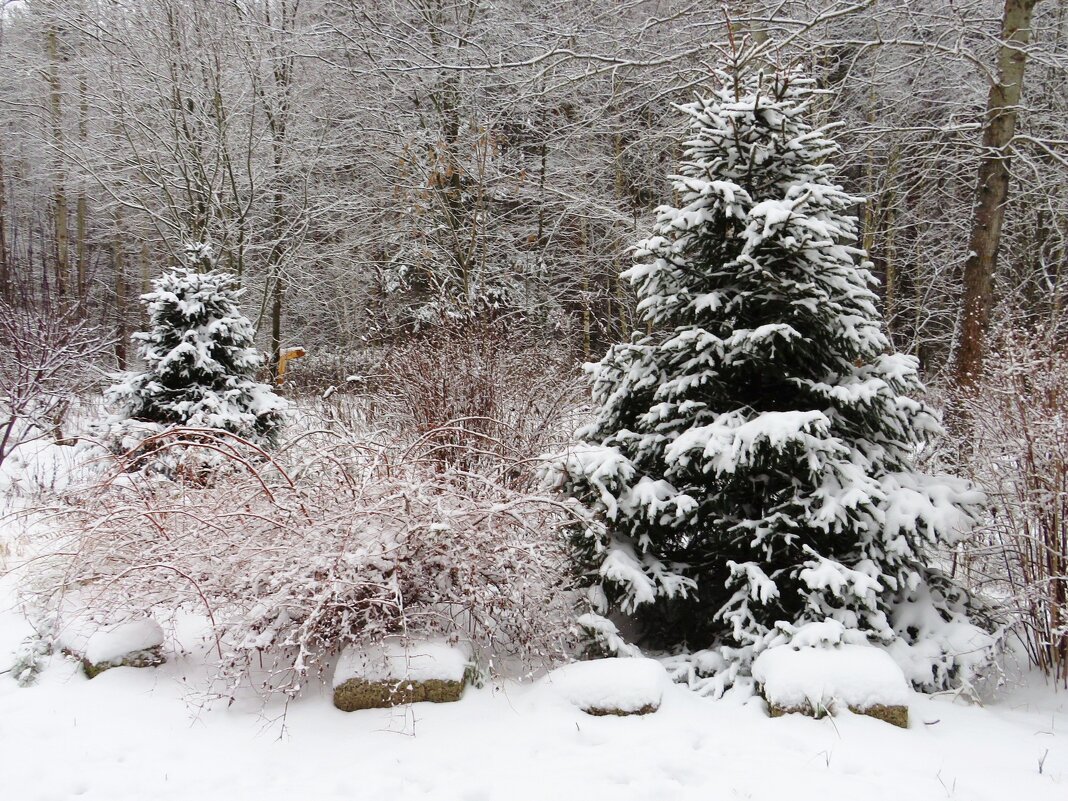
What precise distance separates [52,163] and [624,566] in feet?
48.3

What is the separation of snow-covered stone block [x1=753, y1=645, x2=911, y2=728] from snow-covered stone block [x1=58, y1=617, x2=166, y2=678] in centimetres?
295

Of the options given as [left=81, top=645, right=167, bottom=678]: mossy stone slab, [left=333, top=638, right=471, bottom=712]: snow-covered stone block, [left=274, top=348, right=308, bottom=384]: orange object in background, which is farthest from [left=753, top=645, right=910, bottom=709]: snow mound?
[left=274, top=348, right=308, bottom=384]: orange object in background

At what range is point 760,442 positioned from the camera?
3.54 m

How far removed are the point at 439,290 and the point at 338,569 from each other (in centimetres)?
746

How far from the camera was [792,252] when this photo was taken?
3.75 metres

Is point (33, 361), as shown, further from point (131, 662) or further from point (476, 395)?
point (131, 662)

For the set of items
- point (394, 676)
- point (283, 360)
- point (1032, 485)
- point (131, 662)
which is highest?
point (1032, 485)

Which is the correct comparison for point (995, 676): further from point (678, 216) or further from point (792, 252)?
point (678, 216)

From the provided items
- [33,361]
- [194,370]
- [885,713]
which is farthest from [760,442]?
[33,361]

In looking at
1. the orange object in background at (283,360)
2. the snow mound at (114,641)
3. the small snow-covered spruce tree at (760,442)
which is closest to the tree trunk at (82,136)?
the orange object in background at (283,360)

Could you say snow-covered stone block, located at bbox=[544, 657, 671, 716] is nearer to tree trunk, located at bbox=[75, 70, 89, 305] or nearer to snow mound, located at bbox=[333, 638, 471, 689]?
snow mound, located at bbox=[333, 638, 471, 689]

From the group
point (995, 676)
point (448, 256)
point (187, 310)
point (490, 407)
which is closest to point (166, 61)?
point (448, 256)

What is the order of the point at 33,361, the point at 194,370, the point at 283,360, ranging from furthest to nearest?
the point at 283,360 → the point at 33,361 → the point at 194,370

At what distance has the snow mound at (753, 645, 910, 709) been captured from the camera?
10.3ft
